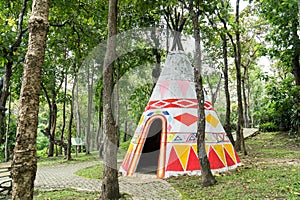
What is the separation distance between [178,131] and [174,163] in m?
1.10

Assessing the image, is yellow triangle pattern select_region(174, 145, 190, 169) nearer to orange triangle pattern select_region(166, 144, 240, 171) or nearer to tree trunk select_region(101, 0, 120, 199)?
orange triangle pattern select_region(166, 144, 240, 171)

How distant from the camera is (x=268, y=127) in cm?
2000

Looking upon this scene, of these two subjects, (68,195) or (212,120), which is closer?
(68,195)

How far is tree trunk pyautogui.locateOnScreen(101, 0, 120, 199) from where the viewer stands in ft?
18.8

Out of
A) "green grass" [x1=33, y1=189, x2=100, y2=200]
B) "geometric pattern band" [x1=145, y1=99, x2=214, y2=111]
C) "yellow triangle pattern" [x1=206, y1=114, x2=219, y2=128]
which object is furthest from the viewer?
"geometric pattern band" [x1=145, y1=99, x2=214, y2=111]

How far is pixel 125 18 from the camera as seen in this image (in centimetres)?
1212

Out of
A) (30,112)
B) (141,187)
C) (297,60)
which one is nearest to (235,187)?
(141,187)

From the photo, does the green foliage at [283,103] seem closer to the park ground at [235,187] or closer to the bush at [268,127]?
the bush at [268,127]

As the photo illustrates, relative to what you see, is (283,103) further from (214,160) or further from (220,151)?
(214,160)

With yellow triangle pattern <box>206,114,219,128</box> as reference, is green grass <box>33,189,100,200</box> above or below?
below

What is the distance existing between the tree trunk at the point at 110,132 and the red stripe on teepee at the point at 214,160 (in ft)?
12.2

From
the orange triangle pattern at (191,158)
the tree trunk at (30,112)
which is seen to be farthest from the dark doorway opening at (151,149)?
the tree trunk at (30,112)

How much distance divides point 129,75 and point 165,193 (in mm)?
11624

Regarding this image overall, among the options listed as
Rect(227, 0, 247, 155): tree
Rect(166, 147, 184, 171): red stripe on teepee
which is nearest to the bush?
Rect(227, 0, 247, 155): tree
